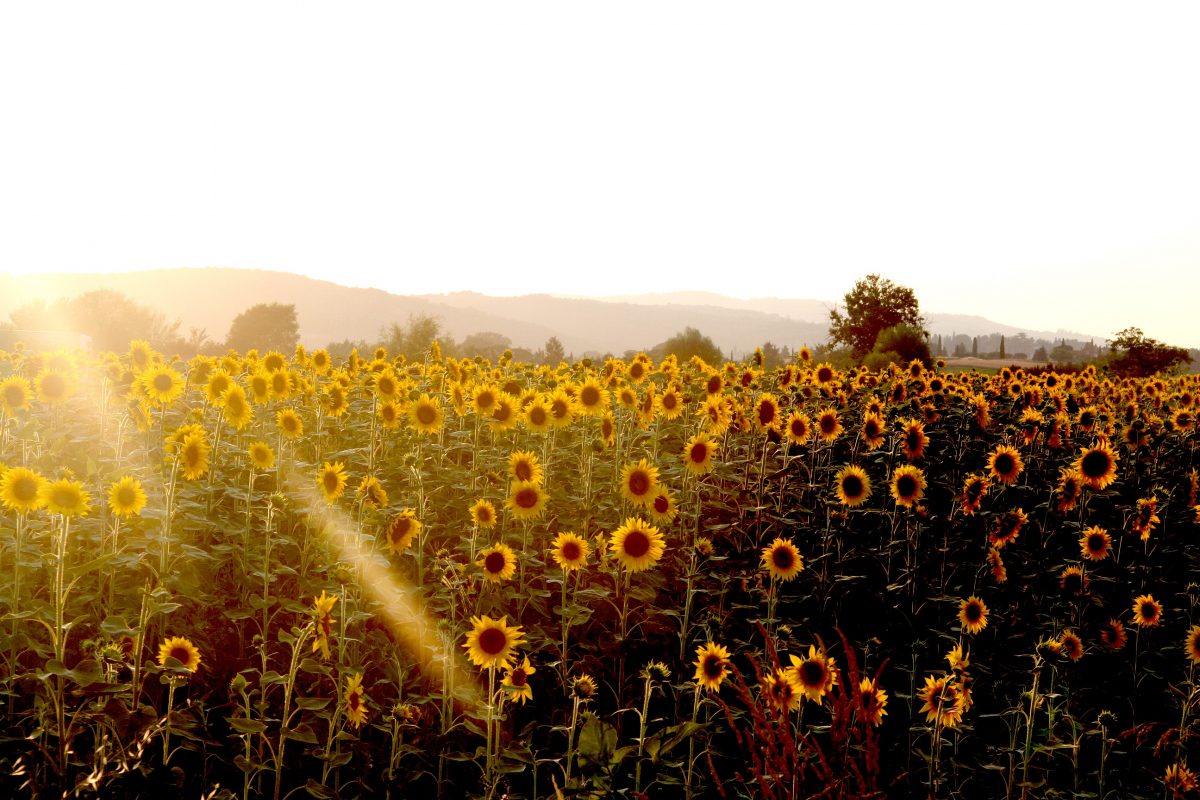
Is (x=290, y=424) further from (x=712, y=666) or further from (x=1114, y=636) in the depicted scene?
(x=1114, y=636)

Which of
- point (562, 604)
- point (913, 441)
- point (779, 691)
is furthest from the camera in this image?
point (913, 441)

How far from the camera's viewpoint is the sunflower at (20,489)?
3637mm

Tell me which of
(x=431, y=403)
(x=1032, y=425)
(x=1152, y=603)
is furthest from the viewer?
(x=1032, y=425)

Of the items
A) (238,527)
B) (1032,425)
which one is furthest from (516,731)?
(1032,425)

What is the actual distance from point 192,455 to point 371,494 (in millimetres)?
1086

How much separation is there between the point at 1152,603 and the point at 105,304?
82190 mm

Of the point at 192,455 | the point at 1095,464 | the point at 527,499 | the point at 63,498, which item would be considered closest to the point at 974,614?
the point at 1095,464

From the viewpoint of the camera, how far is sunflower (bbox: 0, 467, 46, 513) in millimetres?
3637

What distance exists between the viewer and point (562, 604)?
5125 mm

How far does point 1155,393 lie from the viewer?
1258 cm

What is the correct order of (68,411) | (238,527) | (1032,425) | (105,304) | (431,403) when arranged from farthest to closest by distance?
(105,304)
(1032,425)
(68,411)
(431,403)
(238,527)

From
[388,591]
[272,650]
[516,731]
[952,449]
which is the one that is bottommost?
[516,731]

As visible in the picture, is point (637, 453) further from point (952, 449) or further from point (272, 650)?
point (272, 650)

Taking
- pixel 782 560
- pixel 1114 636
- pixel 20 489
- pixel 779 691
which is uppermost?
pixel 20 489
